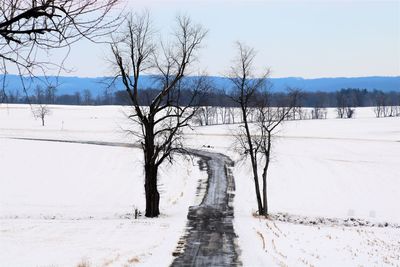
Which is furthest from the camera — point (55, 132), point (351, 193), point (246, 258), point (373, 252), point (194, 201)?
point (55, 132)

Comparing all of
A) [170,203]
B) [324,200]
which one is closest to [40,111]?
[170,203]

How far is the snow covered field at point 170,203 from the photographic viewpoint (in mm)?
16328

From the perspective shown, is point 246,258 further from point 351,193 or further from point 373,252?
point 351,193

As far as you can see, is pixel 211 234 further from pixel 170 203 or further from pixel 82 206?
pixel 82 206

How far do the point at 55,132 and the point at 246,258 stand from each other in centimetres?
9943

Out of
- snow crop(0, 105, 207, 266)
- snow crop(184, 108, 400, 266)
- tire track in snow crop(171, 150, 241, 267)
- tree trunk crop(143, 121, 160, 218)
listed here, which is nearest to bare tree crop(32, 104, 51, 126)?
snow crop(0, 105, 207, 266)

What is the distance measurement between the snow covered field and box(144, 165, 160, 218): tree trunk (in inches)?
42.1

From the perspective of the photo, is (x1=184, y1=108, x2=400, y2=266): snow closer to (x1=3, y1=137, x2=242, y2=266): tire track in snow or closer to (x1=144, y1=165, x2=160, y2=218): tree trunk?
(x1=3, y1=137, x2=242, y2=266): tire track in snow

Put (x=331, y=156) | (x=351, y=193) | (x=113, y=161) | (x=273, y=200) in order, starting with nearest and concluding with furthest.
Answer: (x=273, y=200)
(x=351, y=193)
(x=113, y=161)
(x=331, y=156)

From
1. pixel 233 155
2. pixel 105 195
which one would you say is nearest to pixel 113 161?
pixel 233 155

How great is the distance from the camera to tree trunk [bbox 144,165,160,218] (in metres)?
26.2

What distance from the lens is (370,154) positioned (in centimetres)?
7662

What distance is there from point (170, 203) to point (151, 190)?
10.3 metres

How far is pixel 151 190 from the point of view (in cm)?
2638
